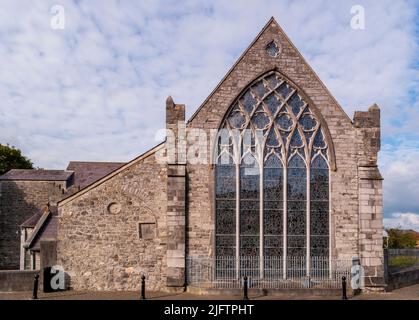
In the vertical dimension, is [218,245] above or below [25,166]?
below

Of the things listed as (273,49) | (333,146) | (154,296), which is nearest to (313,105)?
(333,146)

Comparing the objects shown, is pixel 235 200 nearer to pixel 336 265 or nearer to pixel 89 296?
pixel 336 265

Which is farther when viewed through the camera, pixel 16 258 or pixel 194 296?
pixel 16 258

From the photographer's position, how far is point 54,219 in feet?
78.5

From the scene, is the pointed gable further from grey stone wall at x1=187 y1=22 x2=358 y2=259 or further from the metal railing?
the metal railing

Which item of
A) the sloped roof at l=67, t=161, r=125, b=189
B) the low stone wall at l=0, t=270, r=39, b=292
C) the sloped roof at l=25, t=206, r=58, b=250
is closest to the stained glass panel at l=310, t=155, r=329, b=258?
the low stone wall at l=0, t=270, r=39, b=292

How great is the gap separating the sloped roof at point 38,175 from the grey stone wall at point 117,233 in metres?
21.3

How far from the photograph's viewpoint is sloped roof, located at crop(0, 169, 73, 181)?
36438 mm

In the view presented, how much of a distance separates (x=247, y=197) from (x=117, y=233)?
5086 mm

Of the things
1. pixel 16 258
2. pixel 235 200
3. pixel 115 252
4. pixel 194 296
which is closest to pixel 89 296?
pixel 115 252

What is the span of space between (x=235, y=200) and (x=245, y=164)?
144 centimetres

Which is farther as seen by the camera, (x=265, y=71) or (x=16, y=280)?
(x=265, y=71)

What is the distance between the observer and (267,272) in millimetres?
16516

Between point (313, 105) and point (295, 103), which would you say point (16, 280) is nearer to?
point (295, 103)
